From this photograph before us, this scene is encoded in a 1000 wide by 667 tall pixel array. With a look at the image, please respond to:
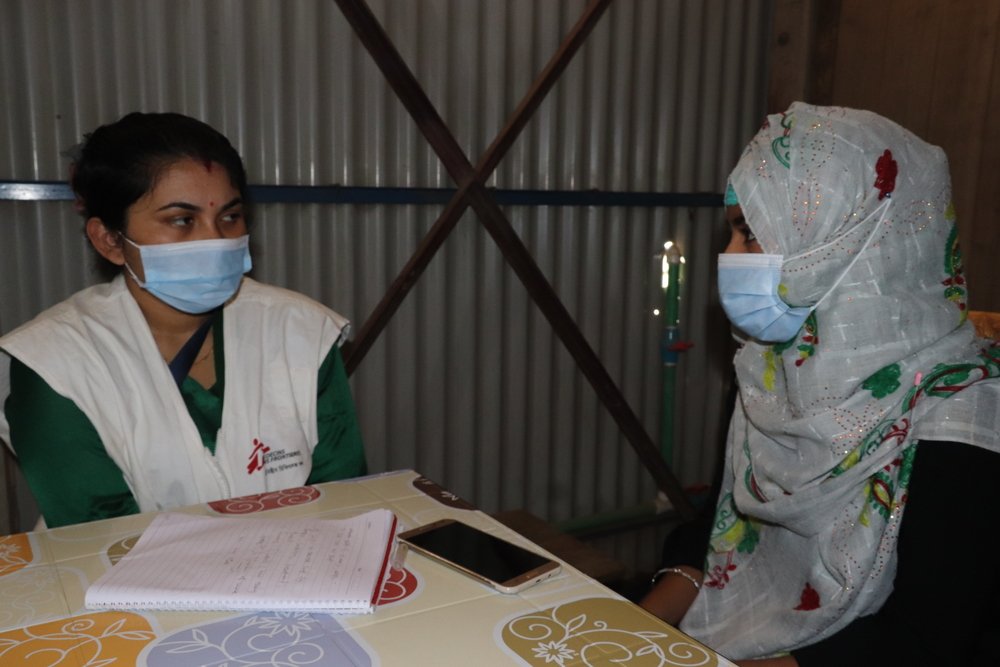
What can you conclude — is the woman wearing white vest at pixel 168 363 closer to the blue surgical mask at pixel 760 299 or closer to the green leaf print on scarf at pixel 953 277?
the blue surgical mask at pixel 760 299

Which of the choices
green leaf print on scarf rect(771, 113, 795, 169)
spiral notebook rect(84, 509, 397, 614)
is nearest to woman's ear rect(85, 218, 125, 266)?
spiral notebook rect(84, 509, 397, 614)

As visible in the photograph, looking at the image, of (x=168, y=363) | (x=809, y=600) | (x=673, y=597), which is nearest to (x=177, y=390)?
(x=168, y=363)

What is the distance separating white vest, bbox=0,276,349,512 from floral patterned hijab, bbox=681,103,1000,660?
3.10 feet

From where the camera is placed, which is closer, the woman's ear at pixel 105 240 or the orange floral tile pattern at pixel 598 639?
the orange floral tile pattern at pixel 598 639

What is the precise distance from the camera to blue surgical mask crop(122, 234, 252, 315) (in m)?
1.62

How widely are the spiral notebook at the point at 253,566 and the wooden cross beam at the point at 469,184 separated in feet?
5.86

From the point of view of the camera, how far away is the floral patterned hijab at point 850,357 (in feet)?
4.04

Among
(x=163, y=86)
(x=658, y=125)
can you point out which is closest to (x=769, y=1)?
(x=658, y=125)

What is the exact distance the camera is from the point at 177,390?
5.19ft

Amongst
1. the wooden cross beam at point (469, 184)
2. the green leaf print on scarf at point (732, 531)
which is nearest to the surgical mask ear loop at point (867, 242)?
the green leaf print on scarf at point (732, 531)

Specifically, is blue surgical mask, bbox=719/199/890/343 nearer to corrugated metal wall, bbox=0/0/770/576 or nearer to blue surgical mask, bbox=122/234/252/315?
blue surgical mask, bbox=122/234/252/315

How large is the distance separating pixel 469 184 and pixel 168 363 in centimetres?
156

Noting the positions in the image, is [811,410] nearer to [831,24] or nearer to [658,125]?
[658,125]

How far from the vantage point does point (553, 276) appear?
3.31 meters
